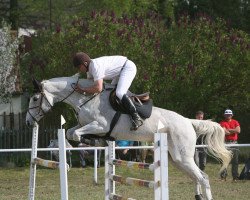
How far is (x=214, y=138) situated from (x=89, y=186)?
4455 mm

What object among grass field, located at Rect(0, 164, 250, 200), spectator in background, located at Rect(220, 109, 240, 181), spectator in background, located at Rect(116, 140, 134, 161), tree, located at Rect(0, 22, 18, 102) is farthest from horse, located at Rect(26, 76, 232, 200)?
tree, located at Rect(0, 22, 18, 102)

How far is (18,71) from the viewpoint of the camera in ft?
81.9

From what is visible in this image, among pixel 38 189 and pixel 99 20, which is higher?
pixel 99 20

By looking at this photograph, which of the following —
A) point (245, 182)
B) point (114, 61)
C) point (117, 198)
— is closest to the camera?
point (117, 198)

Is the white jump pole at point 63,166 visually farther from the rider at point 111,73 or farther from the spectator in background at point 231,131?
the spectator in background at point 231,131

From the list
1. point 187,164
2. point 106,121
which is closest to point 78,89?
point 106,121

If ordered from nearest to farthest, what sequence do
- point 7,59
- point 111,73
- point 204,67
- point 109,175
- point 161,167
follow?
point 161,167 → point 109,175 → point 111,73 → point 204,67 → point 7,59

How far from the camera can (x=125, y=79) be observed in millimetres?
10961

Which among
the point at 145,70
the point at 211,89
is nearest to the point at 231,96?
the point at 211,89

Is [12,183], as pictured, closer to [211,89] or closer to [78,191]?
[78,191]

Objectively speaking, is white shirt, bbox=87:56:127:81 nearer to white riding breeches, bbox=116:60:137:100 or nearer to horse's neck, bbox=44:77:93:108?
white riding breeches, bbox=116:60:137:100

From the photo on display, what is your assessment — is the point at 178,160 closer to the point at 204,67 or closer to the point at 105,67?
the point at 105,67

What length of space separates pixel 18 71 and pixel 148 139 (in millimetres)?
14284

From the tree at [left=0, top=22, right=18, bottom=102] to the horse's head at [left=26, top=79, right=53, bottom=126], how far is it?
40.9 ft
